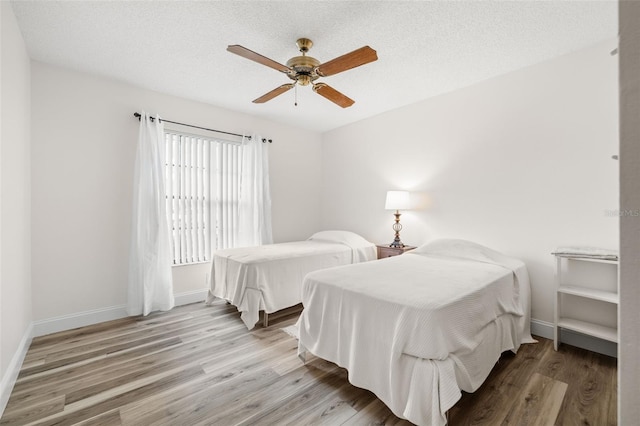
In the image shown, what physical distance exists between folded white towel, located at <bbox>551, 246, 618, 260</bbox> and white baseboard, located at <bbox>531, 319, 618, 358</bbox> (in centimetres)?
73

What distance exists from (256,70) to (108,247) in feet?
7.82

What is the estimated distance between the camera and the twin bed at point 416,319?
144 centimetres

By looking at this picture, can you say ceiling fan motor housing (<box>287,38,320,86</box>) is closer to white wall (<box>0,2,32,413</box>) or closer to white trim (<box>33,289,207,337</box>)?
white wall (<box>0,2,32,413</box>)

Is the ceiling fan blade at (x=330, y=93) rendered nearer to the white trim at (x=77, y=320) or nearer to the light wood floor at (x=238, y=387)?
the light wood floor at (x=238, y=387)

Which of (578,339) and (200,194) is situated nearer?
(578,339)

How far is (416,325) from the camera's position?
58.2 inches

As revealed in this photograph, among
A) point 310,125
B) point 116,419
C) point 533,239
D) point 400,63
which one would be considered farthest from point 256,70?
point 533,239

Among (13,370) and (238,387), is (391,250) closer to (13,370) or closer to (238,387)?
(238,387)

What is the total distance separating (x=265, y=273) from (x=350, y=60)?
6.77 feet

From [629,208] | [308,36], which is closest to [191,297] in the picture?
[308,36]

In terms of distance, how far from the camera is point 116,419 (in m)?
1.57

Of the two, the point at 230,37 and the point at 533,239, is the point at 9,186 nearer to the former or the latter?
the point at 230,37

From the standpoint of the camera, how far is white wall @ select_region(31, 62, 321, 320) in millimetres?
2613

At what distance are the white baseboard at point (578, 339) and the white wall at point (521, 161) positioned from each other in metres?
0.08
